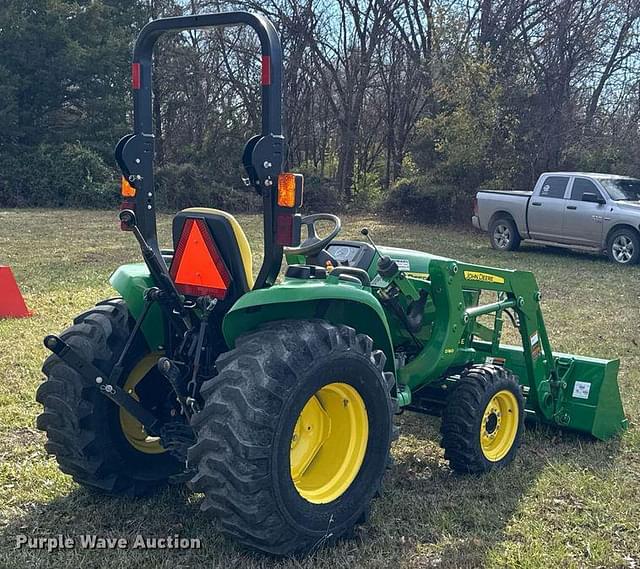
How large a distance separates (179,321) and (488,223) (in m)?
13.2

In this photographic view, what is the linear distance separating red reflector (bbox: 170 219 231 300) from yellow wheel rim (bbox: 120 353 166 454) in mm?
606

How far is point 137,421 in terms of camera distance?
3775 mm

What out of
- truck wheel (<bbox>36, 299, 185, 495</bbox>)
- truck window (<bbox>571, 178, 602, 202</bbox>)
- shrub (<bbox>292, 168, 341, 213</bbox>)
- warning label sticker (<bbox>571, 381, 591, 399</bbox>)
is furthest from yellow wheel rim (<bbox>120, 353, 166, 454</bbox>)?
shrub (<bbox>292, 168, 341, 213</bbox>)

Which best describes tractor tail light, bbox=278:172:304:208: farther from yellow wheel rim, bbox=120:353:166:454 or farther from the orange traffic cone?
the orange traffic cone

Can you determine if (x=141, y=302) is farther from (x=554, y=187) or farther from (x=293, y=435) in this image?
(x=554, y=187)

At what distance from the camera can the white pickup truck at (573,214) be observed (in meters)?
13.7

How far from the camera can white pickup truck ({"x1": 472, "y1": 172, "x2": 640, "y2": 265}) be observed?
44.9ft

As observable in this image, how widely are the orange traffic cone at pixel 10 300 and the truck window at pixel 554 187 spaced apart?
33.7ft

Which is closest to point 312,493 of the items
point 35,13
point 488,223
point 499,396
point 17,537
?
point 17,537

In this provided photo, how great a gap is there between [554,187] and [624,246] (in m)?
1.93

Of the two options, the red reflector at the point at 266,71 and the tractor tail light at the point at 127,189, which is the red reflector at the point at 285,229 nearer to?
the red reflector at the point at 266,71

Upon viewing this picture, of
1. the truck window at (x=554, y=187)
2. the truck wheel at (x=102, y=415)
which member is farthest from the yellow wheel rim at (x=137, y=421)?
the truck window at (x=554, y=187)

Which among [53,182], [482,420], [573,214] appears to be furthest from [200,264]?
[53,182]

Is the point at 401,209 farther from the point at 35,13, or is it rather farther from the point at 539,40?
the point at 35,13
